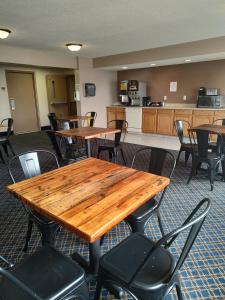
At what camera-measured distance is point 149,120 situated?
6.73 metres

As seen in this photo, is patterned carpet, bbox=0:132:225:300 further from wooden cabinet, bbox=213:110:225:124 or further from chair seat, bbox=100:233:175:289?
wooden cabinet, bbox=213:110:225:124

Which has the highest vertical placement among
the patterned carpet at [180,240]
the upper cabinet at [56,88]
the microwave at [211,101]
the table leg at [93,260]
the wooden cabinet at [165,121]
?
the upper cabinet at [56,88]

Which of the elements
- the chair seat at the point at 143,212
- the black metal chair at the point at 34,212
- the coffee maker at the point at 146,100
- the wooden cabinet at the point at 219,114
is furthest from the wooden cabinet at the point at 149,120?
the chair seat at the point at 143,212

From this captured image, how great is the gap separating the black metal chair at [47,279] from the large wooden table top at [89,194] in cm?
25

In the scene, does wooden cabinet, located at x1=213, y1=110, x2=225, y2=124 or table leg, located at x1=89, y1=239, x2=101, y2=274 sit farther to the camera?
wooden cabinet, located at x1=213, y1=110, x2=225, y2=124

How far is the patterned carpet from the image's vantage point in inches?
61.3

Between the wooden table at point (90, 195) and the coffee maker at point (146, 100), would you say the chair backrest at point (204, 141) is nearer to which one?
the wooden table at point (90, 195)

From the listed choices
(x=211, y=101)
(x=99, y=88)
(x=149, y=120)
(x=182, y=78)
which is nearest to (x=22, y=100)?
(x=99, y=88)

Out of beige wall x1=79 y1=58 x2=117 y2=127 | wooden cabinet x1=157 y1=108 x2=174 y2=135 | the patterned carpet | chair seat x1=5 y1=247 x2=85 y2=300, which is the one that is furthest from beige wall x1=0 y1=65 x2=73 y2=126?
chair seat x1=5 y1=247 x2=85 y2=300

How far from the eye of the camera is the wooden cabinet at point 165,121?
20.7ft

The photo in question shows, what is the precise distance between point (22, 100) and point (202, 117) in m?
6.08

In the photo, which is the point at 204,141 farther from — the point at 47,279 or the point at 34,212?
the point at 47,279

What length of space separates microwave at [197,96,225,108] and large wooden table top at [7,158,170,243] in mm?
4879

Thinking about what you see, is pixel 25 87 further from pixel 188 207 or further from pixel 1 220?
pixel 188 207
